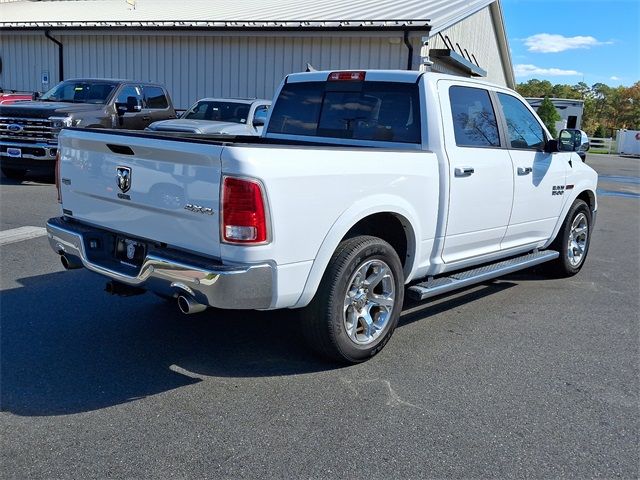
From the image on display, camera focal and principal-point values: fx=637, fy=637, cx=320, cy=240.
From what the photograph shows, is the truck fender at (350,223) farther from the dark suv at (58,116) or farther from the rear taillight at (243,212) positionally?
the dark suv at (58,116)

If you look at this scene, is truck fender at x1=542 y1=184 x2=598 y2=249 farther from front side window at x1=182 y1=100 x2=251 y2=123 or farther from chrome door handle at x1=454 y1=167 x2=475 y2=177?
front side window at x1=182 y1=100 x2=251 y2=123

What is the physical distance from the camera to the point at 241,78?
59.1ft

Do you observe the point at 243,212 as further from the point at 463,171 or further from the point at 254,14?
the point at 254,14

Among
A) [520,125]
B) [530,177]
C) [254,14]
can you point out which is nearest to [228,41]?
[254,14]

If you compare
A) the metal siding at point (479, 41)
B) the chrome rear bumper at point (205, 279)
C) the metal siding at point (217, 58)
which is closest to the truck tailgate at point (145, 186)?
the chrome rear bumper at point (205, 279)

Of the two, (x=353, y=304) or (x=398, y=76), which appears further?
(x=398, y=76)

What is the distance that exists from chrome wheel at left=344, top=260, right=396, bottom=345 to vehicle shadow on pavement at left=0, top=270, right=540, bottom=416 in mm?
359

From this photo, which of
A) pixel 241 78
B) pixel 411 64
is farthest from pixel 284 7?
pixel 411 64

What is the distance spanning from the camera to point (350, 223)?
404cm

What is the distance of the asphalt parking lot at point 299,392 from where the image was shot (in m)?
3.18

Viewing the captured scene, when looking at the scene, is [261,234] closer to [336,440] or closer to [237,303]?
[237,303]

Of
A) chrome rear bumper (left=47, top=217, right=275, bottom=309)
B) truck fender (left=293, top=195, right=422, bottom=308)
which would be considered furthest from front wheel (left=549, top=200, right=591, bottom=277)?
chrome rear bumper (left=47, top=217, right=275, bottom=309)

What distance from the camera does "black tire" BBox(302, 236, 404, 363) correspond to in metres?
4.03

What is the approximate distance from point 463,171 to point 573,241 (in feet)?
9.36
